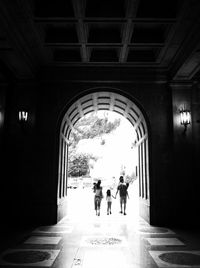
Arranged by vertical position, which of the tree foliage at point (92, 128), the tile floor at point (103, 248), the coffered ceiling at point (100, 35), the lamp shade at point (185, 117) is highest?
the tree foliage at point (92, 128)

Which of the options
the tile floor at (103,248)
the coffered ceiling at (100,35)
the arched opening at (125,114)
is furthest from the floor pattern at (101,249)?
the coffered ceiling at (100,35)

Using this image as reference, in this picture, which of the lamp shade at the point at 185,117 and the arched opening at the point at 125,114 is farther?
the arched opening at the point at 125,114

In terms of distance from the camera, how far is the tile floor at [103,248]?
509cm

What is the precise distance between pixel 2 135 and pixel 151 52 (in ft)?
19.0

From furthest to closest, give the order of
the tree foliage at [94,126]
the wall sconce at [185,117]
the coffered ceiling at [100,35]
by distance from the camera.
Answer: the tree foliage at [94,126], the wall sconce at [185,117], the coffered ceiling at [100,35]

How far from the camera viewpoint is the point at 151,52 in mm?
9383

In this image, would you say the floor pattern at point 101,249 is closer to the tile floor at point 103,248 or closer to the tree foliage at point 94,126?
the tile floor at point 103,248

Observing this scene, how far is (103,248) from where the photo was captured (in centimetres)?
611

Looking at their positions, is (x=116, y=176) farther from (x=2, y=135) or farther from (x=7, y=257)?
(x=7, y=257)

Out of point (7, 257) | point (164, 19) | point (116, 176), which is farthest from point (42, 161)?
point (116, 176)

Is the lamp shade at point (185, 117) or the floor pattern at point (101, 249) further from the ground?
the lamp shade at point (185, 117)

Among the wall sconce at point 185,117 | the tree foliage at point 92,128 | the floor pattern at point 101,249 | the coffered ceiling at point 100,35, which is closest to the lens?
the floor pattern at point 101,249

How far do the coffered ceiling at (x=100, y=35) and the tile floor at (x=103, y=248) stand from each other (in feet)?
16.6

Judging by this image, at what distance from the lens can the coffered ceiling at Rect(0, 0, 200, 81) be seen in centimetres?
688
